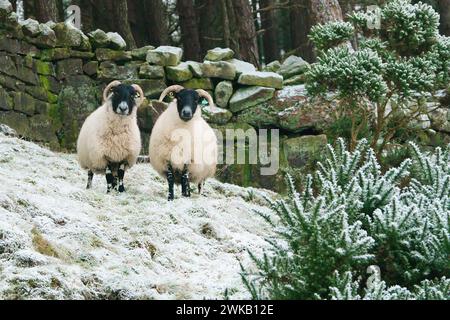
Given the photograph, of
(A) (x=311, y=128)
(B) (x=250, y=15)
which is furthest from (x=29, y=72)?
(B) (x=250, y=15)

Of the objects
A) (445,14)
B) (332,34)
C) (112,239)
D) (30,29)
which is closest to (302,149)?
(332,34)

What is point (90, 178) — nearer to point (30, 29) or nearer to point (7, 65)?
point (7, 65)

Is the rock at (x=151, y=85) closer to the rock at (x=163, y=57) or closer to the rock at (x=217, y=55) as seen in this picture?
the rock at (x=163, y=57)

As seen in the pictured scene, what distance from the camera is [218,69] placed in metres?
12.4

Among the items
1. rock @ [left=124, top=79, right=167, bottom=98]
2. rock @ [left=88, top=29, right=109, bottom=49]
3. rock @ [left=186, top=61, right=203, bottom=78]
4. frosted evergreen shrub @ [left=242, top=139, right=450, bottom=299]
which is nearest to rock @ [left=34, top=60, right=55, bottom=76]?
rock @ [left=88, top=29, right=109, bottom=49]

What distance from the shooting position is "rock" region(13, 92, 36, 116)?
38.5 ft

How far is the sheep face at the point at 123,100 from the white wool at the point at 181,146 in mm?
467

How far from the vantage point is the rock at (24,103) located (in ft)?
38.5

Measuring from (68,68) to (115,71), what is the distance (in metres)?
0.73

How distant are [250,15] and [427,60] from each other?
5.48 m

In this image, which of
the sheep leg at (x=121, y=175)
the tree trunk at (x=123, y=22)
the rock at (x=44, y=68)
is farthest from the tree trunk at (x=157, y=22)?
the sheep leg at (x=121, y=175)

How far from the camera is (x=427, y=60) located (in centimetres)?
1098

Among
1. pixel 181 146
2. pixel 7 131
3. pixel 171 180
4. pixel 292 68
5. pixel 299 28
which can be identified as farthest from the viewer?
pixel 299 28

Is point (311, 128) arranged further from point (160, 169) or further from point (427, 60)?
point (160, 169)
